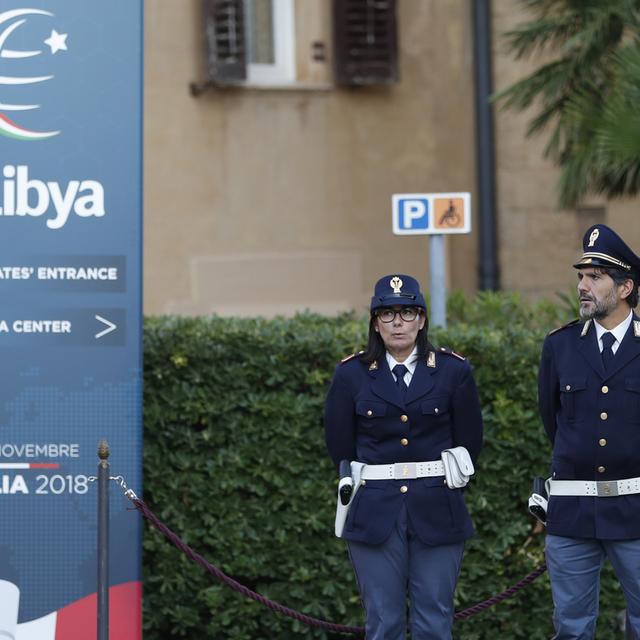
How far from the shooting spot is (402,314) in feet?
20.5

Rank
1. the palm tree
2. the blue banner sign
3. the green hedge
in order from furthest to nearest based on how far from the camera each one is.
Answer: the palm tree < the green hedge < the blue banner sign

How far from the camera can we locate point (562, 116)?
34.4 feet

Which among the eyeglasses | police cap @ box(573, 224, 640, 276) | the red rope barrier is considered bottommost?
the red rope barrier

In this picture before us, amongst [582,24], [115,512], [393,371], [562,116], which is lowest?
[115,512]

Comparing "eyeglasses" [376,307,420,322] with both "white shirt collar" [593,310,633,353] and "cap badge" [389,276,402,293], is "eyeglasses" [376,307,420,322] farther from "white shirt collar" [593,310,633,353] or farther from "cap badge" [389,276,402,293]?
"white shirt collar" [593,310,633,353]

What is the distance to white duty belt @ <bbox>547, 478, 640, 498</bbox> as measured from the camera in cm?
602

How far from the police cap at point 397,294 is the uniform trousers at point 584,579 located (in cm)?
112

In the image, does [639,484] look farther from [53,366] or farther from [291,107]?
[291,107]

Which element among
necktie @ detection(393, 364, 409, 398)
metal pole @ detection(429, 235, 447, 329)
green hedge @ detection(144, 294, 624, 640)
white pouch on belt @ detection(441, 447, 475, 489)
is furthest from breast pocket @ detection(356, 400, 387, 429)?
metal pole @ detection(429, 235, 447, 329)

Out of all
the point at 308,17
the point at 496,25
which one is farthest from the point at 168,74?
the point at 496,25

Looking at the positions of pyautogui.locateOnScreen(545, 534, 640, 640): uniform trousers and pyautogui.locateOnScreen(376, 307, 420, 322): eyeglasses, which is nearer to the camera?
pyautogui.locateOnScreen(545, 534, 640, 640): uniform trousers

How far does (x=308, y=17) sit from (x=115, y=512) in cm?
748

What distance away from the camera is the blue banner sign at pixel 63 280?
6.82 meters

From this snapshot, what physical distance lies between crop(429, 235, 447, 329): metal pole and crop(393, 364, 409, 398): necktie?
1.69m
